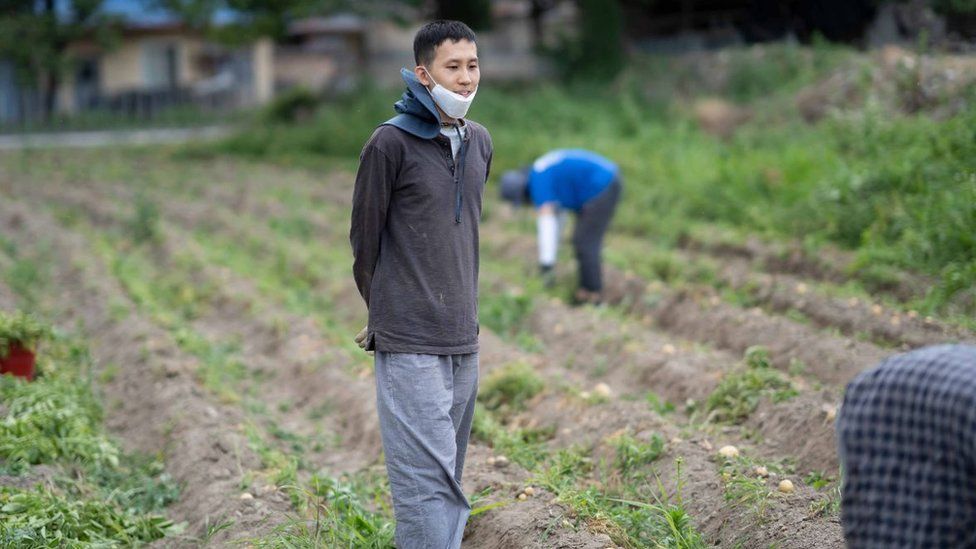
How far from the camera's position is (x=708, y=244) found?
10836mm

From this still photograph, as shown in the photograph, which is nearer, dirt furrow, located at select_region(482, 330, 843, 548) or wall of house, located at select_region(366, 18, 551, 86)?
dirt furrow, located at select_region(482, 330, 843, 548)

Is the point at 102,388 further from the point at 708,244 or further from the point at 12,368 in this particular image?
the point at 708,244

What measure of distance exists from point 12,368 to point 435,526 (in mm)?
3926

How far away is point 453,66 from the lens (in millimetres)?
3648

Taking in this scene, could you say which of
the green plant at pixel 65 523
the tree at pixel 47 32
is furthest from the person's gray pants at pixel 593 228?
the tree at pixel 47 32

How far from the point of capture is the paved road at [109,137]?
78.8 ft

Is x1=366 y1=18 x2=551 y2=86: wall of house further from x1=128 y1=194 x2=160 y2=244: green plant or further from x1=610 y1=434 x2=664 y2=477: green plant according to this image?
x1=610 y1=434 x2=664 y2=477: green plant

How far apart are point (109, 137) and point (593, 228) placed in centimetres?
2116

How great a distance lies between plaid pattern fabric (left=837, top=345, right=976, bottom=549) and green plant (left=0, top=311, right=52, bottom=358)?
5.21 metres

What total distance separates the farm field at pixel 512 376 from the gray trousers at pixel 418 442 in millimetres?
684

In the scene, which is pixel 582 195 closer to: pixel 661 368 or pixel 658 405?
pixel 661 368

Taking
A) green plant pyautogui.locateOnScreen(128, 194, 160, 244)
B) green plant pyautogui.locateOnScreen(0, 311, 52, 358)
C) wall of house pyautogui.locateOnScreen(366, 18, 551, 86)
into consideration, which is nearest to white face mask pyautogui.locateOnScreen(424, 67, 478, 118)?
green plant pyautogui.locateOnScreen(0, 311, 52, 358)

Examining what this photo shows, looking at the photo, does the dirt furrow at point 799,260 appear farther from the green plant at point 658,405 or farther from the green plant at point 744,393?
the green plant at point 658,405

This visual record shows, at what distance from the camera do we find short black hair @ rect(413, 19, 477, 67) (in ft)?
11.9
